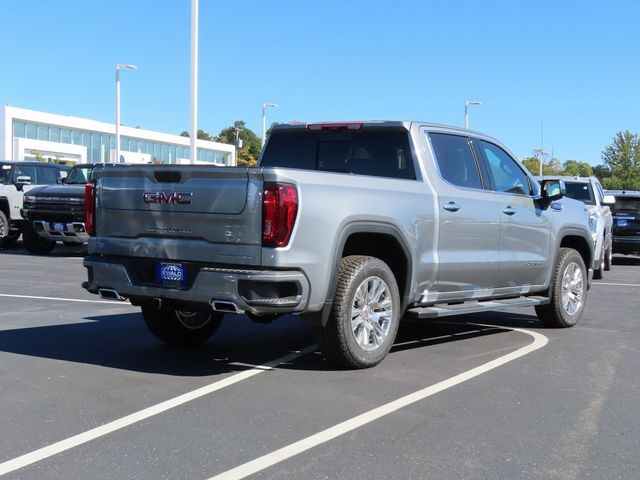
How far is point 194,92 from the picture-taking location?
20.7 metres

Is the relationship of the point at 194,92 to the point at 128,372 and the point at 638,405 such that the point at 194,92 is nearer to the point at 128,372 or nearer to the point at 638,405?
the point at 128,372

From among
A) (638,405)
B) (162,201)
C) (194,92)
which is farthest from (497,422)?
(194,92)

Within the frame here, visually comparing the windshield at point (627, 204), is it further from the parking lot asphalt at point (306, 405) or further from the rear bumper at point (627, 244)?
the parking lot asphalt at point (306, 405)

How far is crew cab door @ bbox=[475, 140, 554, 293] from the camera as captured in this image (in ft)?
24.2

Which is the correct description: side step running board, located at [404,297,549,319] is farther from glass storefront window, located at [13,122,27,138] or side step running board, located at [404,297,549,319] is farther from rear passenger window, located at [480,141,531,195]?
glass storefront window, located at [13,122,27,138]

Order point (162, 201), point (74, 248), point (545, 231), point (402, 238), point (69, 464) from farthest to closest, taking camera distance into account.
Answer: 1. point (74, 248)
2. point (545, 231)
3. point (402, 238)
4. point (162, 201)
5. point (69, 464)

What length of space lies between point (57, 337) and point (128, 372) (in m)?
1.66

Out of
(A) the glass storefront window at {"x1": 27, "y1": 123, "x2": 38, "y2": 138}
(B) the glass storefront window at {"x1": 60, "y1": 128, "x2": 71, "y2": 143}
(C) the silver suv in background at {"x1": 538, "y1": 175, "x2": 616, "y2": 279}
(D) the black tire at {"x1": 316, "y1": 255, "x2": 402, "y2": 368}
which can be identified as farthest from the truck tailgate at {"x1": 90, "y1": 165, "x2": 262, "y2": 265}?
(B) the glass storefront window at {"x1": 60, "y1": 128, "x2": 71, "y2": 143}

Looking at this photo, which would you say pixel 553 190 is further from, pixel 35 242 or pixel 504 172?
pixel 35 242

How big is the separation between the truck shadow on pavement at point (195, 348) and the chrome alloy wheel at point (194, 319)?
20 centimetres

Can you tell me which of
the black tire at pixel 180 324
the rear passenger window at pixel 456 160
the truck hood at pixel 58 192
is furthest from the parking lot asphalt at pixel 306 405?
the truck hood at pixel 58 192

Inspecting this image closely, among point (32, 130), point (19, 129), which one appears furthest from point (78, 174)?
point (32, 130)

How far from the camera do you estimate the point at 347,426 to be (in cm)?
457

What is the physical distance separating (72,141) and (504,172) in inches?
2522
